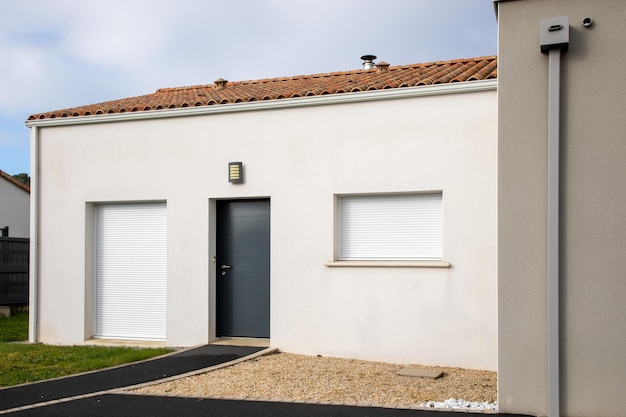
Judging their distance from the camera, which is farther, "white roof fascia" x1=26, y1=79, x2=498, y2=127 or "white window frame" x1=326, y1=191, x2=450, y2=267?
"white window frame" x1=326, y1=191, x2=450, y2=267

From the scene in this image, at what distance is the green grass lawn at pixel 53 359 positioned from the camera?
10.0 m

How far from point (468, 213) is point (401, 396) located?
10.4 feet

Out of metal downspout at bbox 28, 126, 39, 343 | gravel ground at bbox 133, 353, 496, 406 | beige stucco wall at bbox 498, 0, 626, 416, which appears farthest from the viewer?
metal downspout at bbox 28, 126, 39, 343

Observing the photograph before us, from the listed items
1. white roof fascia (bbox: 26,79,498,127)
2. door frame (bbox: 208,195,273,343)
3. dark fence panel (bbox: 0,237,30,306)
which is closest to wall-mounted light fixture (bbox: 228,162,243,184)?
door frame (bbox: 208,195,273,343)

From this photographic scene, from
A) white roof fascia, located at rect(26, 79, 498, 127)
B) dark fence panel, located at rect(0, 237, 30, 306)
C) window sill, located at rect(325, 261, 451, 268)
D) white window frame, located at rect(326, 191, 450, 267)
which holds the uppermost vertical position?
white roof fascia, located at rect(26, 79, 498, 127)

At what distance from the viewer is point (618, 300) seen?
7047 mm

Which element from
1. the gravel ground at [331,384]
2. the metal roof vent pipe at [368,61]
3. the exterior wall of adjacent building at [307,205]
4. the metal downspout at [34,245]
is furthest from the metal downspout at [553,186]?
the metal downspout at [34,245]

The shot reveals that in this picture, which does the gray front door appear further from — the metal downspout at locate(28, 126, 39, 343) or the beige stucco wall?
the beige stucco wall

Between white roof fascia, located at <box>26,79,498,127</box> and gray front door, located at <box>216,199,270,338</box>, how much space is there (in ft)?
5.00

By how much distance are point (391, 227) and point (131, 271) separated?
4.69 metres

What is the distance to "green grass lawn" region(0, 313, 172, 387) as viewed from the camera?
10.0 meters

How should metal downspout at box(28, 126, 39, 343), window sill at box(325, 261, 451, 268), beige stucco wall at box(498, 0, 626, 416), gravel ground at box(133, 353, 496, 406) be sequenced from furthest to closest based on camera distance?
1. metal downspout at box(28, 126, 39, 343)
2. window sill at box(325, 261, 451, 268)
3. gravel ground at box(133, 353, 496, 406)
4. beige stucco wall at box(498, 0, 626, 416)

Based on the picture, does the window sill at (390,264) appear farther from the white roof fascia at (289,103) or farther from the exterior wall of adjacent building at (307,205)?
the white roof fascia at (289,103)

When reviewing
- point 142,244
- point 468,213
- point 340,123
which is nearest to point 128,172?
point 142,244
